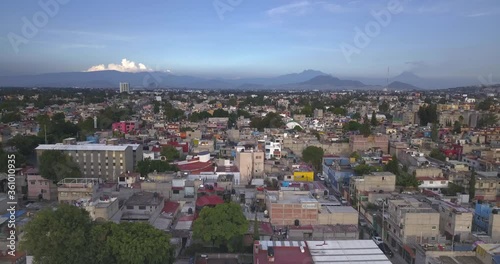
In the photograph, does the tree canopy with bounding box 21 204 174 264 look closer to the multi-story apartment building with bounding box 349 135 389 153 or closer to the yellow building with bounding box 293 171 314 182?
the yellow building with bounding box 293 171 314 182

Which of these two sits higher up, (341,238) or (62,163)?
(62,163)

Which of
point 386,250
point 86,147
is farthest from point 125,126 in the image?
point 386,250

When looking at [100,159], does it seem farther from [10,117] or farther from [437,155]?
[10,117]

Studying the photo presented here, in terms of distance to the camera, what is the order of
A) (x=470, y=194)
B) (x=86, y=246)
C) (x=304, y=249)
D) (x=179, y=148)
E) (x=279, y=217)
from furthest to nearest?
1. (x=179, y=148)
2. (x=470, y=194)
3. (x=279, y=217)
4. (x=304, y=249)
5. (x=86, y=246)

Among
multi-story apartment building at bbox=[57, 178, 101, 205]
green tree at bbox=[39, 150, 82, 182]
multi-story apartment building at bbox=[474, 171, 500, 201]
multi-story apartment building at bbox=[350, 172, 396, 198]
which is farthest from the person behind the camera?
multi-story apartment building at bbox=[474, 171, 500, 201]

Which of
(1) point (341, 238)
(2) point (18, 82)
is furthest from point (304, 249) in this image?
(2) point (18, 82)

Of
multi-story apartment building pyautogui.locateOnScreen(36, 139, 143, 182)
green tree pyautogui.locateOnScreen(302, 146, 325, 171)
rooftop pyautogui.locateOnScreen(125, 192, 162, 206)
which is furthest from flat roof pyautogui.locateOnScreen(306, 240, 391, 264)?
green tree pyautogui.locateOnScreen(302, 146, 325, 171)

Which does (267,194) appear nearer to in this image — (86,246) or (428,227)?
(428,227)
